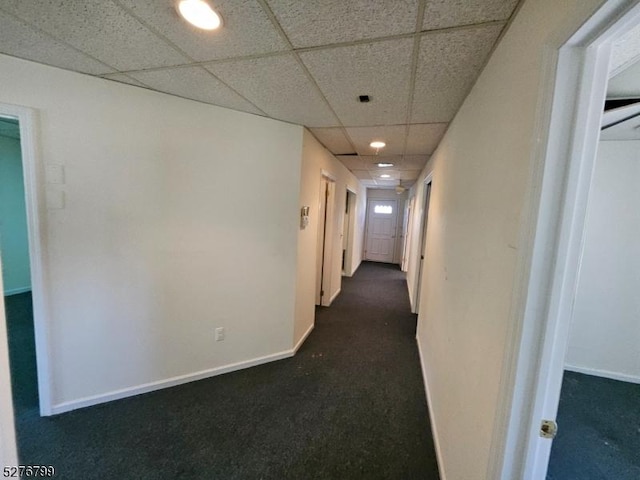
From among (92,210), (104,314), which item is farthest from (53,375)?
(92,210)

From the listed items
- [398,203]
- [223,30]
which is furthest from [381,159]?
[398,203]

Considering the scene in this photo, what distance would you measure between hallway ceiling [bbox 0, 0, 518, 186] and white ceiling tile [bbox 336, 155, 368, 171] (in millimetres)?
1651

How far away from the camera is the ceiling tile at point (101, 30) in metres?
1.10

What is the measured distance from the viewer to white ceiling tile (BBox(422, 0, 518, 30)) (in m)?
0.94

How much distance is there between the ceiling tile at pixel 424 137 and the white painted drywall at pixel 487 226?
1.64 feet

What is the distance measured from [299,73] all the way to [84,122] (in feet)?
5.00

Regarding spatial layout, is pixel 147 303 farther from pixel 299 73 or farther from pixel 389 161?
pixel 389 161

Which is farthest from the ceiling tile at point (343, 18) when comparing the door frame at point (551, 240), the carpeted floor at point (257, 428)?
the carpeted floor at point (257, 428)

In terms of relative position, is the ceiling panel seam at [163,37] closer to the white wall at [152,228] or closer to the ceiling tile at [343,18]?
the white wall at [152,228]

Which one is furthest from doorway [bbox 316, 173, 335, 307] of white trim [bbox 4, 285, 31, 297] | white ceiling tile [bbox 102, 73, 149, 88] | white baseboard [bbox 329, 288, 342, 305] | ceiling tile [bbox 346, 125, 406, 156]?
white trim [bbox 4, 285, 31, 297]

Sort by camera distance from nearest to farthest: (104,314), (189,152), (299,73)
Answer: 1. (299,73)
2. (104,314)
3. (189,152)

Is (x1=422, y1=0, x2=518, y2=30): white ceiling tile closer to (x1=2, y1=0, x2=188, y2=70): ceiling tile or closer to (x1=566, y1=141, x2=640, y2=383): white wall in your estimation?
(x1=2, y1=0, x2=188, y2=70): ceiling tile

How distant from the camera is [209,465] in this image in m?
1.52

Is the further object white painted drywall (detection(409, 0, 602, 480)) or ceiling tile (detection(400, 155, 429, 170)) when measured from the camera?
ceiling tile (detection(400, 155, 429, 170))
